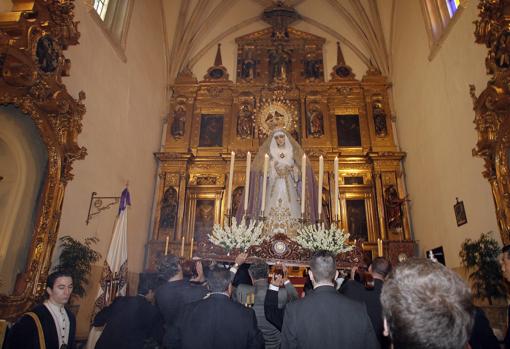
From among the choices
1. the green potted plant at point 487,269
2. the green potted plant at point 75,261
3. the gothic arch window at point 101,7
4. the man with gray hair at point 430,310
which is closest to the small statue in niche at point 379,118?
the green potted plant at point 487,269

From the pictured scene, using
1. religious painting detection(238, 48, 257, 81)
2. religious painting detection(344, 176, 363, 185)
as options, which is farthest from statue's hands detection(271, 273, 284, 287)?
religious painting detection(238, 48, 257, 81)

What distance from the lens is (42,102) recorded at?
5887mm

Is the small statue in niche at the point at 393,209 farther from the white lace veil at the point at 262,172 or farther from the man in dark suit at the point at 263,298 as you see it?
the man in dark suit at the point at 263,298

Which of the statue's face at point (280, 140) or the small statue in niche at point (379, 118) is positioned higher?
the small statue in niche at point (379, 118)

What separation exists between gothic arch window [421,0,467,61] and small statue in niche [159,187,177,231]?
9158mm

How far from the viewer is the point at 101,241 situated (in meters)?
8.59

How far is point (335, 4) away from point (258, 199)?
11.0 meters

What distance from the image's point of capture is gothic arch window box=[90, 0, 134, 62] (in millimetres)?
9238

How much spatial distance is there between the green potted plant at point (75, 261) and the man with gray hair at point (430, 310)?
6.24m

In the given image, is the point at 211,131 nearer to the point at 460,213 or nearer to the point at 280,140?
the point at 280,140

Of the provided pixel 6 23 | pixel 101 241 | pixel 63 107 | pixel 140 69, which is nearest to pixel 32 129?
pixel 63 107

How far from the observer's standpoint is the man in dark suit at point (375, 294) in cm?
371

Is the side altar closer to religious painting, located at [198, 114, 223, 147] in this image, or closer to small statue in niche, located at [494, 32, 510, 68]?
religious painting, located at [198, 114, 223, 147]

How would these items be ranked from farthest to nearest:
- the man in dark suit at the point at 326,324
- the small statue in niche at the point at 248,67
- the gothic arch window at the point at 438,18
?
the small statue in niche at the point at 248,67, the gothic arch window at the point at 438,18, the man in dark suit at the point at 326,324
